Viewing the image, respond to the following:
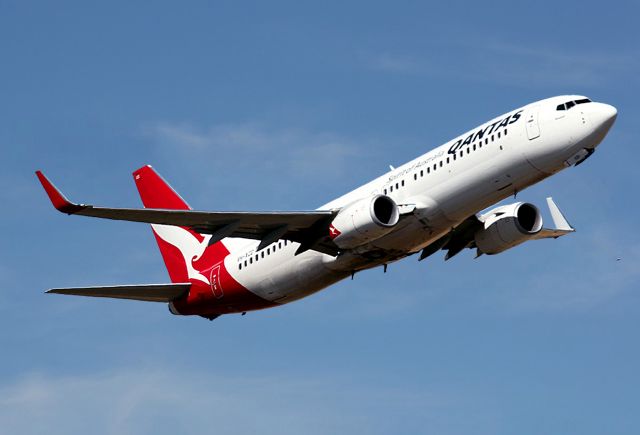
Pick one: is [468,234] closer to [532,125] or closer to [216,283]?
[532,125]

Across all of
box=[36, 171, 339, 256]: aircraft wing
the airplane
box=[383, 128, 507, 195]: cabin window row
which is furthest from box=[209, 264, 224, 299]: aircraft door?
box=[383, 128, 507, 195]: cabin window row

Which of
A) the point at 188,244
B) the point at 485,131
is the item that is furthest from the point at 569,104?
the point at 188,244

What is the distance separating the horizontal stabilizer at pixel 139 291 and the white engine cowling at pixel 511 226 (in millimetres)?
13896

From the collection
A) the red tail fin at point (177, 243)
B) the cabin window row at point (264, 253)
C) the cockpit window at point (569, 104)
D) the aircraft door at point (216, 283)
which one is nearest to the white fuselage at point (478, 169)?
the cockpit window at point (569, 104)

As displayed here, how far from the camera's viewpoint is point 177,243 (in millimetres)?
63000

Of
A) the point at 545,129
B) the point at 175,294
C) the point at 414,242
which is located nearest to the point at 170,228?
the point at 175,294

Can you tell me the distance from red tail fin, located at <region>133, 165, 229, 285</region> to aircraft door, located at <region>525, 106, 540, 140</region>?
16475 millimetres

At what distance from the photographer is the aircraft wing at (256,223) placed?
48.8 m

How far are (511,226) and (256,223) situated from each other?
11252mm

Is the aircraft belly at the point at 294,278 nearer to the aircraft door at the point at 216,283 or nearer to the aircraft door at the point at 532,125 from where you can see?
the aircraft door at the point at 216,283

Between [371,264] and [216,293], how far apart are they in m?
8.18

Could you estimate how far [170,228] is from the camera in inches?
2525

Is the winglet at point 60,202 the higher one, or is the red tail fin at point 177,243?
the red tail fin at point 177,243

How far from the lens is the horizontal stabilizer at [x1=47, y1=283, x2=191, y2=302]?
2144 inches
